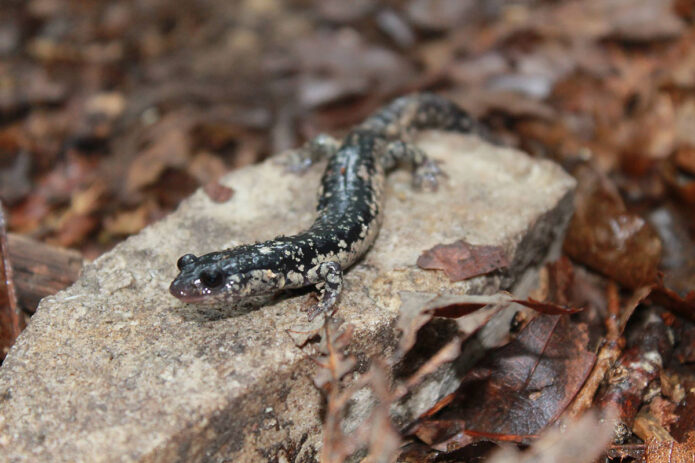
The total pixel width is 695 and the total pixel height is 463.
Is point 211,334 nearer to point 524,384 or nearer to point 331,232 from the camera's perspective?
point 331,232

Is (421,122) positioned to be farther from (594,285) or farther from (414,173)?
(594,285)

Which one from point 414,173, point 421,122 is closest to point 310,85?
point 421,122

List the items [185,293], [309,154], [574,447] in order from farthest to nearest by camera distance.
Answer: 1. [309,154]
2. [185,293]
3. [574,447]

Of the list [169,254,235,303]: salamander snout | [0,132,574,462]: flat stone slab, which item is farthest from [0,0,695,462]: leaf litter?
[169,254,235,303]: salamander snout

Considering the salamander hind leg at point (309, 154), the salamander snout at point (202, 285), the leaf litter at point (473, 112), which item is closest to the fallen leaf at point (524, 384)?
the leaf litter at point (473, 112)

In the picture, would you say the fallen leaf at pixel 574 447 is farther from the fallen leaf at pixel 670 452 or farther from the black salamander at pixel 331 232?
the black salamander at pixel 331 232

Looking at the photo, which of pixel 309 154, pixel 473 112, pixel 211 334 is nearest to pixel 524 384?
pixel 211 334
